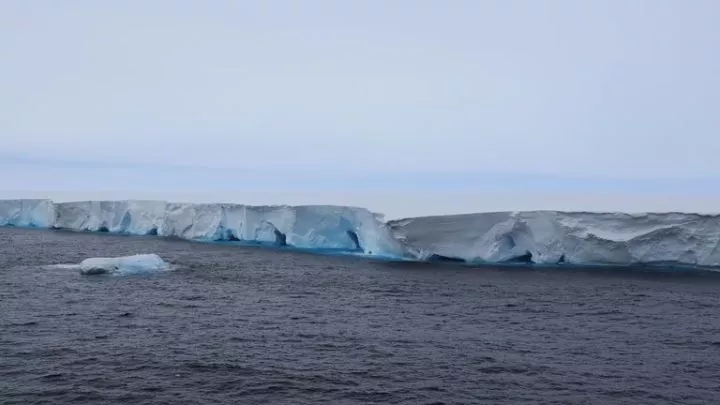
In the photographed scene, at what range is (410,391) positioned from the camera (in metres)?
9.96

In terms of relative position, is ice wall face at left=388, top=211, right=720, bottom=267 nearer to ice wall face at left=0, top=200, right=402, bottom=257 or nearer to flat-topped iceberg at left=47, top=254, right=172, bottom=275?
ice wall face at left=0, top=200, right=402, bottom=257

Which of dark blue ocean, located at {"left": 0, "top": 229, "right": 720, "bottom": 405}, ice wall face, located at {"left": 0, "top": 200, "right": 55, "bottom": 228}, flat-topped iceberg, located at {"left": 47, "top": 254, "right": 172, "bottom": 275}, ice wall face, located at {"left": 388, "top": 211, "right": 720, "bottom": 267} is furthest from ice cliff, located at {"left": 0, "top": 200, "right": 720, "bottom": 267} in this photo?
ice wall face, located at {"left": 0, "top": 200, "right": 55, "bottom": 228}

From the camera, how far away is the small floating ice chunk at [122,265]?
21.2m

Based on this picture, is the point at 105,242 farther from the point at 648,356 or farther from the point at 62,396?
the point at 648,356

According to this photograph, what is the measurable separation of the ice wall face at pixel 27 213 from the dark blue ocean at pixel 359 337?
21.6 meters

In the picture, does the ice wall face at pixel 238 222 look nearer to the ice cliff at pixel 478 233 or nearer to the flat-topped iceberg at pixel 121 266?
the ice cliff at pixel 478 233

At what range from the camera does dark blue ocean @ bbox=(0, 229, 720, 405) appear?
9.96 meters

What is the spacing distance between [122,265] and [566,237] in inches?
618

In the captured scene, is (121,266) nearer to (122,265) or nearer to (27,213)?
(122,265)

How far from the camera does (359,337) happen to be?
13250 mm

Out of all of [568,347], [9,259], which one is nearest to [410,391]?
[568,347]

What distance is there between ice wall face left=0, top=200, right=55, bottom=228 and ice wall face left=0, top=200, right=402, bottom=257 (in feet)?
0.41

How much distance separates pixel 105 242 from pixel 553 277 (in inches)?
902

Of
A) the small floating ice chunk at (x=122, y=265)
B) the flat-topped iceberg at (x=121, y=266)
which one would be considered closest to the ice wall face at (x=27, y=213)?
the flat-topped iceberg at (x=121, y=266)
